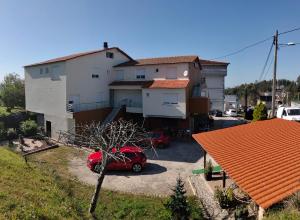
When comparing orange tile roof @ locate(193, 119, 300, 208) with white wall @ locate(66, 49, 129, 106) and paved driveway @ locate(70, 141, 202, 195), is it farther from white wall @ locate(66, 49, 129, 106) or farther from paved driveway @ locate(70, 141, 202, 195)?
white wall @ locate(66, 49, 129, 106)

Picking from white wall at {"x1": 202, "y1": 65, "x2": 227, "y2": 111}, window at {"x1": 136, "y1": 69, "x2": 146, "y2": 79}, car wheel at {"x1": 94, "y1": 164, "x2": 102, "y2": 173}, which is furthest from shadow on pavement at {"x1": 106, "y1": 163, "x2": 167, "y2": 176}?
white wall at {"x1": 202, "y1": 65, "x2": 227, "y2": 111}

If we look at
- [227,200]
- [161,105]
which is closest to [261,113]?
[161,105]

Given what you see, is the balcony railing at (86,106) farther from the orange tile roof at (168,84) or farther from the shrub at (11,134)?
the shrub at (11,134)

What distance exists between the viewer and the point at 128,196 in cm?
1342

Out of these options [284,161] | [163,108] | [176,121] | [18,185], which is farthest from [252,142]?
[176,121]

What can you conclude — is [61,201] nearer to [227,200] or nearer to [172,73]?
A: [227,200]

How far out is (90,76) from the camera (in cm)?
2730

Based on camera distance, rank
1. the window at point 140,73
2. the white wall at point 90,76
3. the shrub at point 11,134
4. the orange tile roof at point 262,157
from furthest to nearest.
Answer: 1. the window at point 140,73
2. the shrub at point 11,134
3. the white wall at point 90,76
4. the orange tile roof at point 262,157

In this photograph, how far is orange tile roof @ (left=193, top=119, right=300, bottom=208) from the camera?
23.7 ft

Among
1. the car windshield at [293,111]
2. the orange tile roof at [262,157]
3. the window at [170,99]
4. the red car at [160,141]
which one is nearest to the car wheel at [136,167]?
the orange tile roof at [262,157]

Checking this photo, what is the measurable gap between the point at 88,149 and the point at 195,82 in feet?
48.6

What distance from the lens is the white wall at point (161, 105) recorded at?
24.0 metres

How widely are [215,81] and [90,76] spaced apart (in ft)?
84.8

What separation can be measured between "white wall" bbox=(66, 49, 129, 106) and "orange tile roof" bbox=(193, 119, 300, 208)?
15.7m
